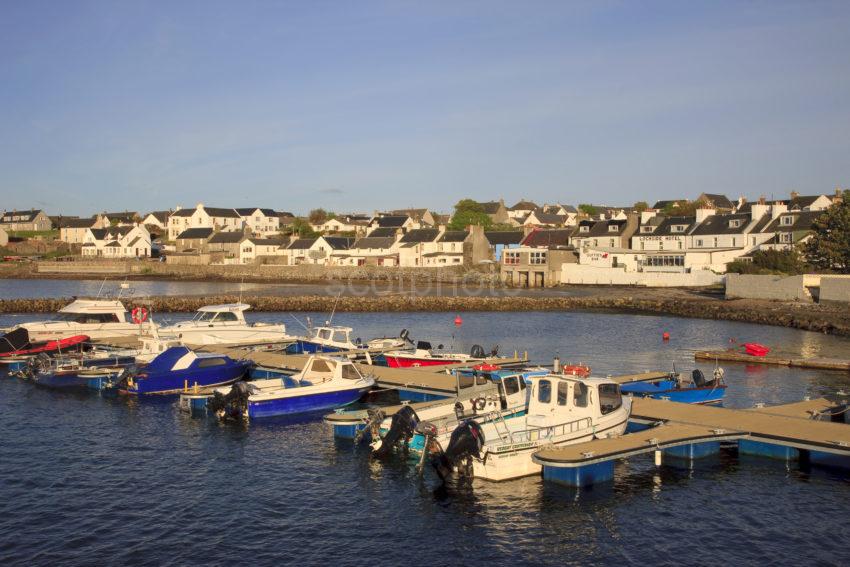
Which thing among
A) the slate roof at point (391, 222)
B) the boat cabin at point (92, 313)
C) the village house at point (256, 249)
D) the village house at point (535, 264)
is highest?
the slate roof at point (391, 222)

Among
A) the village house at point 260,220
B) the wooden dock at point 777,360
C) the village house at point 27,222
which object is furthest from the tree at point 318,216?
the wooden dock at point 777,360

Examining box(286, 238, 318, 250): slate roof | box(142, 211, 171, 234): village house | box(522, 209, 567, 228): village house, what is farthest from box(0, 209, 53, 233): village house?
box(522, 209, 567, 228): village house

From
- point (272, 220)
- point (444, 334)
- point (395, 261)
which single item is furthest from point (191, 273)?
point (444, 334)

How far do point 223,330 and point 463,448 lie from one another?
25.6 metres

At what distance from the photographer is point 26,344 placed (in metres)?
38.5

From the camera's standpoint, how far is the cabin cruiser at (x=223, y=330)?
41.1 meters

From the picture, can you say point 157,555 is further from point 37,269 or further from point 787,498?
point 37,269

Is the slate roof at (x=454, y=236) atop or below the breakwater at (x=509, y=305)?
atop

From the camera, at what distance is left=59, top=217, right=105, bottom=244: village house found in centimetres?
15725

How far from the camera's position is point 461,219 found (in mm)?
138375

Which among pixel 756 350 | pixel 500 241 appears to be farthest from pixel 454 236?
pixel 756 350

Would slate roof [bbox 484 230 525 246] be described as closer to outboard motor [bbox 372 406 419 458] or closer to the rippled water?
the rippled water

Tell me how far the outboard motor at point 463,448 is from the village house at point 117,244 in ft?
422

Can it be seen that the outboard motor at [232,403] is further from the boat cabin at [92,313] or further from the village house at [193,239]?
the village house at [193,239]
